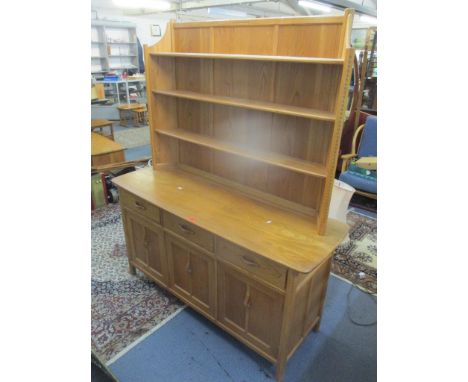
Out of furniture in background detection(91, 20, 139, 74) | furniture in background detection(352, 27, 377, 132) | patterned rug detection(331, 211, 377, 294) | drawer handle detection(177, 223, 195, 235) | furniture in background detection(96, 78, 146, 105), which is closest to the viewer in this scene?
drawer handle detection(177, 223, 195, 235)

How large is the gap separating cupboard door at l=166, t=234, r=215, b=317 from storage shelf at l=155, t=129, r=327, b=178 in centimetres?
69

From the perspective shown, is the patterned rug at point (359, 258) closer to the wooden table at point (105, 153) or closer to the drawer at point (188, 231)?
the drawer at point (188, 231)

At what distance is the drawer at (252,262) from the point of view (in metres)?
1.62

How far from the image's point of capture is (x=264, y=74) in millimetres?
1973

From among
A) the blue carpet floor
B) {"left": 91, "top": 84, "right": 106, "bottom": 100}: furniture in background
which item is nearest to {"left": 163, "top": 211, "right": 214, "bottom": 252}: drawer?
the blue carpet floor

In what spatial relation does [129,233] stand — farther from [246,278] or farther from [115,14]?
[115,14]

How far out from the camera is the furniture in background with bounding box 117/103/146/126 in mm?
7234

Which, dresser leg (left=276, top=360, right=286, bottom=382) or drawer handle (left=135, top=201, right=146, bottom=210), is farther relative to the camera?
drawer handle (left=135, top=201, right=146, bottom=210)

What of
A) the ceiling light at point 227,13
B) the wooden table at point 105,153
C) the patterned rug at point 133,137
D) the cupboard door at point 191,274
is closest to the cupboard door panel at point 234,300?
the cupboard door at point 191,274

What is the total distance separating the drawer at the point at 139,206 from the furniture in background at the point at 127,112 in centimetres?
538

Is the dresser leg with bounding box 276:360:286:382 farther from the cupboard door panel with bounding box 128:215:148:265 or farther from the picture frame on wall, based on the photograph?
the picture frame on wall

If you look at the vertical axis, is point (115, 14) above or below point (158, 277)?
above
